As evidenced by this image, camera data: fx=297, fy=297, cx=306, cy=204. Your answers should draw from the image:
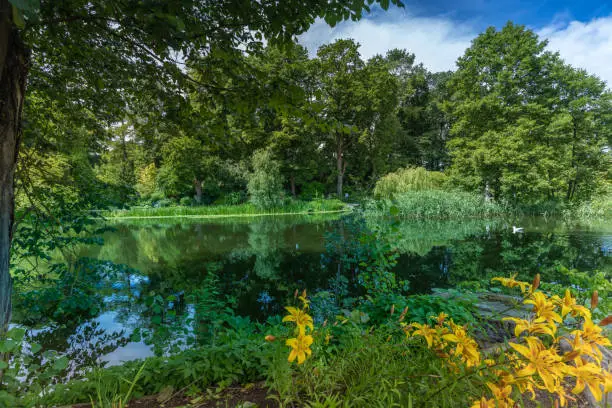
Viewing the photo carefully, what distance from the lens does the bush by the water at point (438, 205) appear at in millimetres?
15133

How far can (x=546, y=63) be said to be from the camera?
18453mm

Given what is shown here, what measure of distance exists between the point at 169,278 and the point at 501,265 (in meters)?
7.01

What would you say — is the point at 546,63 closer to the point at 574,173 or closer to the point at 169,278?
the point at 574,173

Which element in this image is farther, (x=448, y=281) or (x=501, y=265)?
(x=501, y=265)

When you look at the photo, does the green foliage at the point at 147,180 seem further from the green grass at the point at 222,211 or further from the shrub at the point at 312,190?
the shrub at the point at 312,190

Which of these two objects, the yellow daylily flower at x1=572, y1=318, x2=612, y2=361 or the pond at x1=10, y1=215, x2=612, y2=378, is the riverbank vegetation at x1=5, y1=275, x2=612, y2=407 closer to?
the yellow daylily flower at x1=572, y1=318, x2=612, y2=361

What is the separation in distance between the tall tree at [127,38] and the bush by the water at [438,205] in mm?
13294

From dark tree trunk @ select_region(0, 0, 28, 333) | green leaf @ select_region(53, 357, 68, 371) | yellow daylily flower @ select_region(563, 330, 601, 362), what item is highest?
dark tree trunk @ select_region(0, 0, 28, 333)

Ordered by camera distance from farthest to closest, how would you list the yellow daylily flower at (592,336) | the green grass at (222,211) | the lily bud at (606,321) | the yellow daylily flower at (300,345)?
the green grass at (222,211), the yellow daylily flower at (300,345), the yellow daylily flower at (592,336), the lily bud at (606,321)

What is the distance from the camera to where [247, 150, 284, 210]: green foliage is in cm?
2008

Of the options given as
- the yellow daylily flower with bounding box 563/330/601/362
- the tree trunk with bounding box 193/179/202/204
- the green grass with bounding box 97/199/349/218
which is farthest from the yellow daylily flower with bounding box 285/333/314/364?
the tree trunk with bounding box 193/179/202/204

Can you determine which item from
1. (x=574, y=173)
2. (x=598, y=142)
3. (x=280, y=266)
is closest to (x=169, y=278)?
(x=280, y=266)

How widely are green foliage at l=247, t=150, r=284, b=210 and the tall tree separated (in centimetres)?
1747

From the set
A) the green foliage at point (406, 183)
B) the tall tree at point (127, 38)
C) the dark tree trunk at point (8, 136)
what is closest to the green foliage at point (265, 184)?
the green foliage at point (406, 183)
